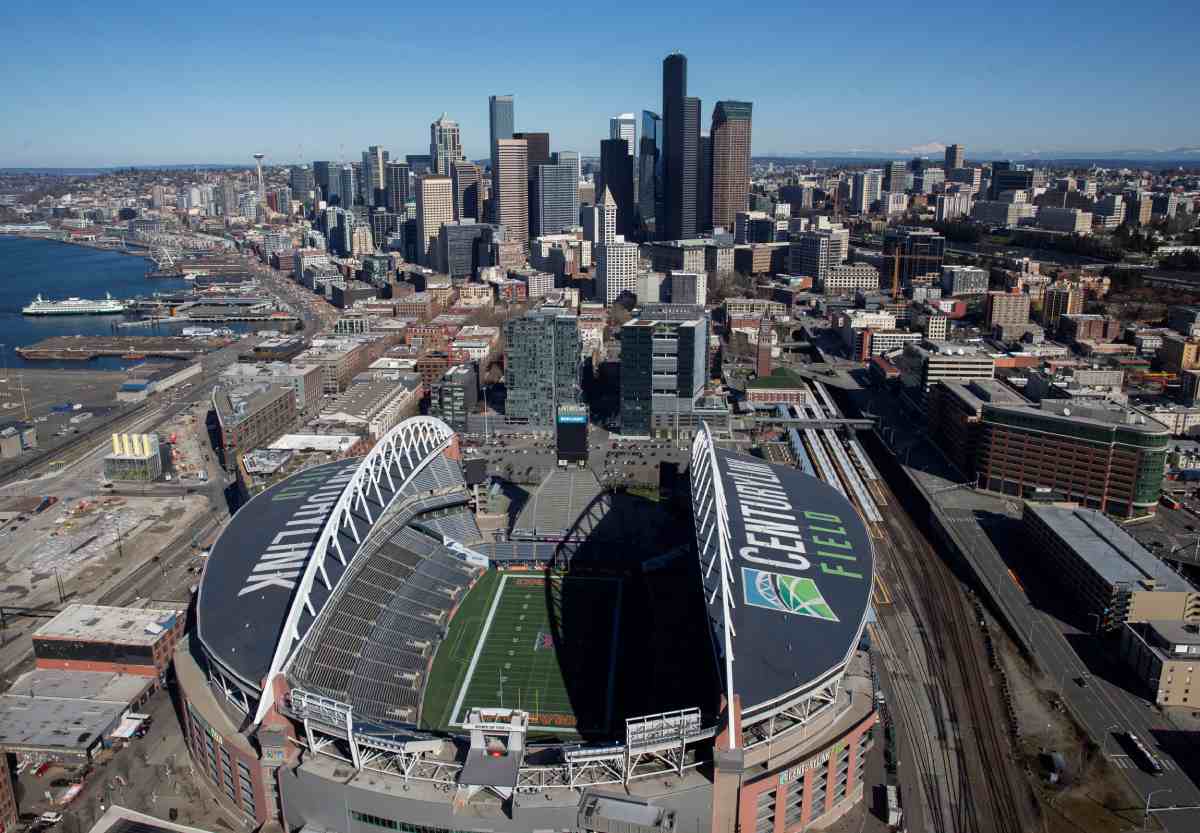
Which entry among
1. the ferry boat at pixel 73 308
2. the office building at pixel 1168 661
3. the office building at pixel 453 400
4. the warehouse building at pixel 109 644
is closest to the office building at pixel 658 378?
the office building at pixel 453 400

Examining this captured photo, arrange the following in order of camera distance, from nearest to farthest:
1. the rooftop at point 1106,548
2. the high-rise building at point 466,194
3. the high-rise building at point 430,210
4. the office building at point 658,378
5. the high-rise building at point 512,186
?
the rooftop at point 1106,548 → the office building at point 658,378 → the high-rise building at point 430,210 → the high-rise building at point 512,186 → the high-rise building at point 466,194

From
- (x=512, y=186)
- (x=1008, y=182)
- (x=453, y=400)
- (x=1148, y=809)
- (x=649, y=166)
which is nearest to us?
(x=1148, y=809)

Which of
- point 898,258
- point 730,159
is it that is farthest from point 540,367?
point 730,159

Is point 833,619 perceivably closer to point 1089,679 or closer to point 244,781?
point 1089,679

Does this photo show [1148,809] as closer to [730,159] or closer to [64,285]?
[730,159]

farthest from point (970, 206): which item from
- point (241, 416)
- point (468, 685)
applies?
point (468, 685)

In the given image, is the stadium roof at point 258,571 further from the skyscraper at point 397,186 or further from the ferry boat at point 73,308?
the skyscraper at point 397,186
